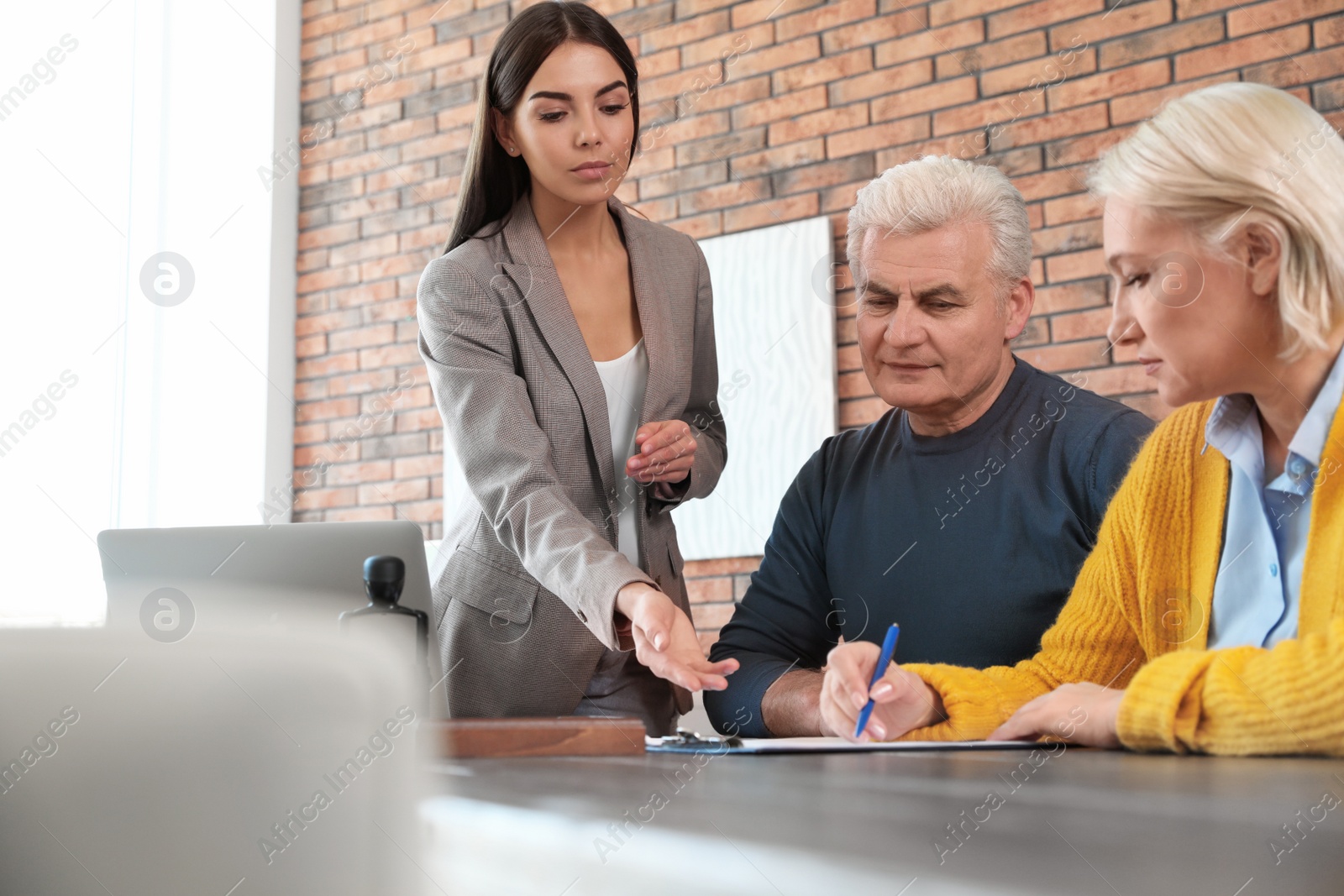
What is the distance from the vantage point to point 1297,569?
3.57 feet

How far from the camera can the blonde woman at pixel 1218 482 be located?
0.96 meters

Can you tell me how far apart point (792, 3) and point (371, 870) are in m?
3.59

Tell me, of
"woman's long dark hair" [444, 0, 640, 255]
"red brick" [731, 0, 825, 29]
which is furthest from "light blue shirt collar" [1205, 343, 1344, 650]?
"red brick" [731, 0, 825, 29]

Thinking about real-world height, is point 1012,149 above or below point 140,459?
above

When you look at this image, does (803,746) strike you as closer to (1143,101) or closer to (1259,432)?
(1259,432)

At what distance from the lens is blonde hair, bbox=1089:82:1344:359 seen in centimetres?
102

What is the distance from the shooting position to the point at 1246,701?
3.04 ft

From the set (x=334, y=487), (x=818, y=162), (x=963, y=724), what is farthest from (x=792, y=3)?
(x=963, y=724)

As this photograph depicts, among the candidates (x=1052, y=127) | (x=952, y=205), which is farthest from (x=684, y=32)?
(x=952, y=205)

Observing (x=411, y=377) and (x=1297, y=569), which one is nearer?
(x=1297, y=569)

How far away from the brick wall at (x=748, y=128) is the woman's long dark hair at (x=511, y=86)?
1.77 m

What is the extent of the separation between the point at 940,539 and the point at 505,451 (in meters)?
0.58

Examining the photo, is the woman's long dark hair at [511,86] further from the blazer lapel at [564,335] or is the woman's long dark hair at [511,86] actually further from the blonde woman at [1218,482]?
the blonde woman at [1218,482]

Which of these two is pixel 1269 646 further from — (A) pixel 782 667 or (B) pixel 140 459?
(B) pixel 140 459
